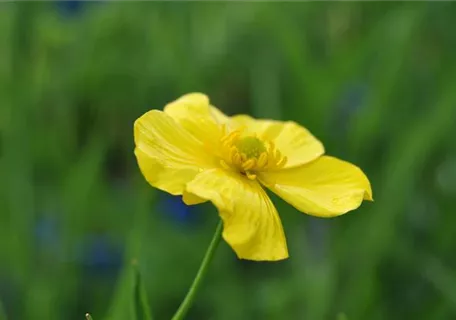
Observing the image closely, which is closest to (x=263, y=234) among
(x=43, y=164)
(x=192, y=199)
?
(x=192, y=199)

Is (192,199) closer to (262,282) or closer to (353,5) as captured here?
(262,282)

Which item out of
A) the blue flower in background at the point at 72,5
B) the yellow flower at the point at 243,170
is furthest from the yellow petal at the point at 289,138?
the blue flower in background at the point at 72,5

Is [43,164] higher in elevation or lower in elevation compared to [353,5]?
lower

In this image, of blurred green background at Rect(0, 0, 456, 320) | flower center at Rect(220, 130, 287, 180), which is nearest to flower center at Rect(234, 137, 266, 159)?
flower center at Rect(220, 130, 287, 180)

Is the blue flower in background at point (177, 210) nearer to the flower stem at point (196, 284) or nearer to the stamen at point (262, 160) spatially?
the stamen at point (262, 160)

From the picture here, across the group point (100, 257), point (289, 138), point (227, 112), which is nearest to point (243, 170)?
point (289, 138)

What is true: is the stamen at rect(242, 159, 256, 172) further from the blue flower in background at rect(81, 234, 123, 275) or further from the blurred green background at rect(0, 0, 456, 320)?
the blue flower in background at rect(81, 234, 123, 275)

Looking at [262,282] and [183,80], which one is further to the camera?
[183,80]

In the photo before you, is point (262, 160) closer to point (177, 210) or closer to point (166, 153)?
point (166, 153)
